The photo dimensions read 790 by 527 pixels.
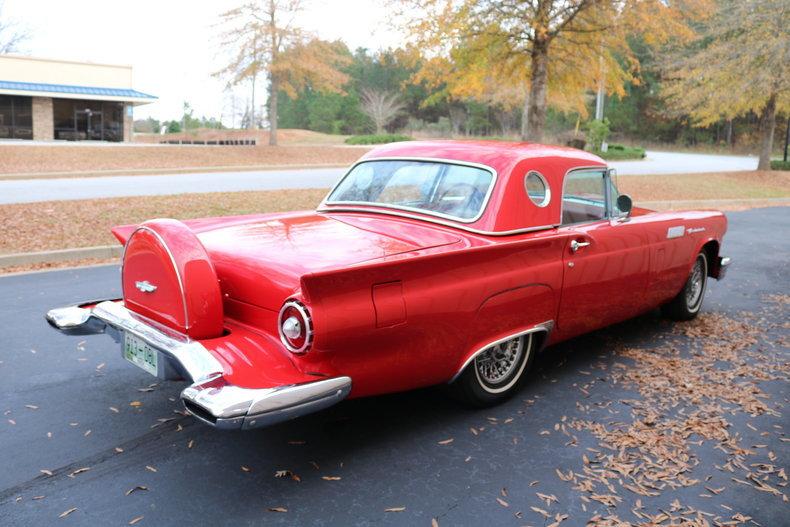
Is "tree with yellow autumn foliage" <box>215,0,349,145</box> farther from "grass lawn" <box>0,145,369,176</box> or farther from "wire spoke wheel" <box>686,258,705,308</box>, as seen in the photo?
"wire spoke wheel" <box>686,258,705,308</box>

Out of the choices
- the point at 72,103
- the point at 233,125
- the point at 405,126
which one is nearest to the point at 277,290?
the point at 72,103

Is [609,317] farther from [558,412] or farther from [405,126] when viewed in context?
[405,126]

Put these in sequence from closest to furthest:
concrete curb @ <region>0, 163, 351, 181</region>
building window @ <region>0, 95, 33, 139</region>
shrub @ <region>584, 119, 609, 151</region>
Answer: concrete curb @ <region>0, 163, 351, 181</region> → building window @ <region>0, 95, 33, 139</region> → shrub @ <region>584, 119, 609, 151</region>

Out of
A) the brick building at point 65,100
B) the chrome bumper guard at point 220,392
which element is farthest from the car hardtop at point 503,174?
the brick building at point 65,100

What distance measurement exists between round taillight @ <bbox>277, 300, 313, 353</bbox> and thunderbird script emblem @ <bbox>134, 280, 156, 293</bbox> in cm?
82

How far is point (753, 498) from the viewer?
3.12 meters

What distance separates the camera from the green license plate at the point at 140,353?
3.35 metres

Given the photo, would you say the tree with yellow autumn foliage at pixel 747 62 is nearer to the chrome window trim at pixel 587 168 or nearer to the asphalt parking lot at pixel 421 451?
the chrome window trim at pixel 587 168

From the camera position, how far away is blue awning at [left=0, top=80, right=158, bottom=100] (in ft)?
121

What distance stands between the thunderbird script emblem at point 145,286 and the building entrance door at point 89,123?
40.9 metres

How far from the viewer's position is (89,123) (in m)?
40.1

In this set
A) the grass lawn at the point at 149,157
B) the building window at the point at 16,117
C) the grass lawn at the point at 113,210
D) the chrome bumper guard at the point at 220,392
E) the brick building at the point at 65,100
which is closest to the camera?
the chrome bumper guard at the point at 220,392

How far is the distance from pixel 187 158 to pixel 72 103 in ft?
58.7

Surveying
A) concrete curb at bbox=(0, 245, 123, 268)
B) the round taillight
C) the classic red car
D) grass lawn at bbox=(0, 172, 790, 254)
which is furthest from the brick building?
the round taillight
